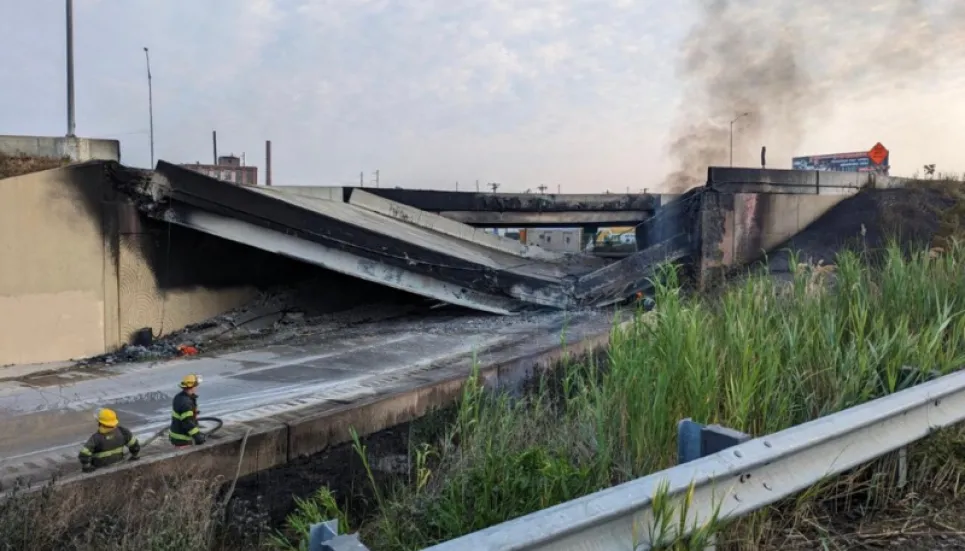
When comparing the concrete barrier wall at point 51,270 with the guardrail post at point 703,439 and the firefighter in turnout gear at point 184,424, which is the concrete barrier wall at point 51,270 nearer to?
the firefighter in turnout gear at point 184,424

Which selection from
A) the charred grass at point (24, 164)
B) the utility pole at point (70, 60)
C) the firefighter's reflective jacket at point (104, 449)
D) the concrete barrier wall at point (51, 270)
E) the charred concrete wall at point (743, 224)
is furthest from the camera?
the utility pole at point (70, 60)

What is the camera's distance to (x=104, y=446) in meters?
4.74

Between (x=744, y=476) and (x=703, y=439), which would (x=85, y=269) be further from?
(x=744, y=476)

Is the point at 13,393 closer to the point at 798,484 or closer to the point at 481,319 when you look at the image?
the point at 481,319

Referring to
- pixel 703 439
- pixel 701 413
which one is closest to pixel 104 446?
pixel 701 413

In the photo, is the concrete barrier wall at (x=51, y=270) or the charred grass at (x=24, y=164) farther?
the charred grass at (x=24, y=164)

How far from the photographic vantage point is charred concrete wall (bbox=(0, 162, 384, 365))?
8.65m

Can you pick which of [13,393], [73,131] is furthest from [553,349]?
[73,131]

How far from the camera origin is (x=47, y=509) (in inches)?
156

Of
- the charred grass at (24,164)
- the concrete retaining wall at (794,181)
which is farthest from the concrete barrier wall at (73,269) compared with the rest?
the concrete retaining wall at (794,181)

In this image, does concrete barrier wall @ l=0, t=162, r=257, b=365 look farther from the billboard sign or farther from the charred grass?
the billboard sign

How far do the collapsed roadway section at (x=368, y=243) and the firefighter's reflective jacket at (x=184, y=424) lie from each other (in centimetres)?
561

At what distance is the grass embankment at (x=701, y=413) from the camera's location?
2.76 m

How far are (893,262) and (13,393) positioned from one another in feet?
28.7
